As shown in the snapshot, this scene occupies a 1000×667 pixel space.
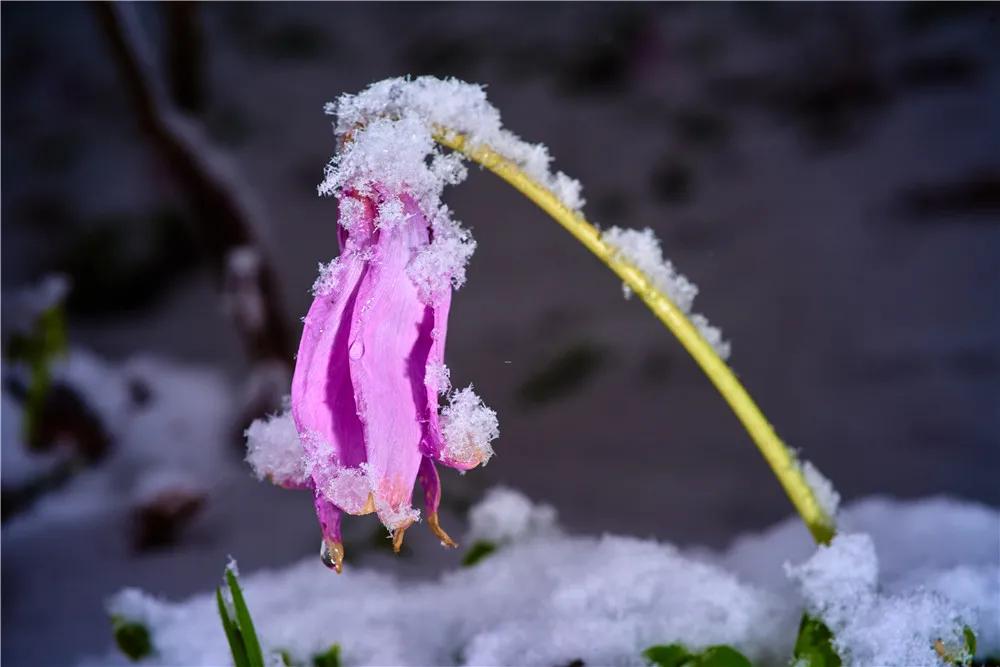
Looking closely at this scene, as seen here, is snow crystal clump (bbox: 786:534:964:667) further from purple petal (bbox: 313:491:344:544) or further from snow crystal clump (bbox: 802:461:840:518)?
purple petal (bbox: 313:491:344:544)

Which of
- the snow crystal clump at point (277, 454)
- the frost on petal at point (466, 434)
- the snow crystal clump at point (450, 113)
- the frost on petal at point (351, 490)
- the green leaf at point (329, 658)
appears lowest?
the green leaf at point (329, 658)

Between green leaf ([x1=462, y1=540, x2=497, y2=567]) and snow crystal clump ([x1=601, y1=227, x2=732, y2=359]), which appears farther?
green leaf ([x1=462, y1=540, x2=497, y2=567])

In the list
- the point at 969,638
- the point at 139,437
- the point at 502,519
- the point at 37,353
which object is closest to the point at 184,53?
the point at 37,353

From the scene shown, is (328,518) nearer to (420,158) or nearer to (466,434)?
(466,434)

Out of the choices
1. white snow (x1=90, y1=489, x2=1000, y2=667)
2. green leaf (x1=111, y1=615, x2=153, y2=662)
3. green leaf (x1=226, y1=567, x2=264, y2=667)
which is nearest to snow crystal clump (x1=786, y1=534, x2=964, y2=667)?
white snow (x1=90, y1=489, x2=1000, y2=667)

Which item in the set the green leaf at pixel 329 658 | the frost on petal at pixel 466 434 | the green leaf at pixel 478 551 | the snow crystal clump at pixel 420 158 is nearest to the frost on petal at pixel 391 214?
the snow crystal clump at pixel 420 158

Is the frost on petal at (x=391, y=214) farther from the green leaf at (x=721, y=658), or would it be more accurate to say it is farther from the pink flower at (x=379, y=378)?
the green leaf at (x=721, y=658)
